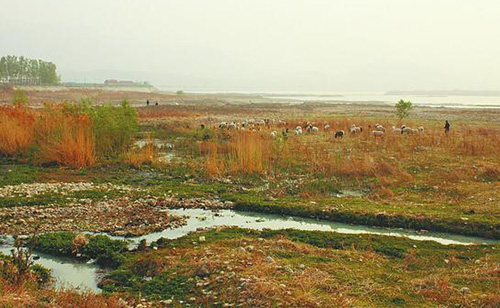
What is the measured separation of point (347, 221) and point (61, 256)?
7.33 meters

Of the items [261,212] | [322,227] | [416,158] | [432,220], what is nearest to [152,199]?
[261,212]

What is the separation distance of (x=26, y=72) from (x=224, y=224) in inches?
4344

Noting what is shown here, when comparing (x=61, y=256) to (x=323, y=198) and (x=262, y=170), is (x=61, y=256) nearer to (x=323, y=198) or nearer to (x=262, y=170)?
(x=323, y=198)

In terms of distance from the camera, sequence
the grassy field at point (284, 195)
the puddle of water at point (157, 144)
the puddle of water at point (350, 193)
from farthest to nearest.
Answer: the puddle of water at point (157, 144), the puddle of water at point (350, 193), the grassy field at point (284, 195)

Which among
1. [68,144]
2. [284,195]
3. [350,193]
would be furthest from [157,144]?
[350,193]

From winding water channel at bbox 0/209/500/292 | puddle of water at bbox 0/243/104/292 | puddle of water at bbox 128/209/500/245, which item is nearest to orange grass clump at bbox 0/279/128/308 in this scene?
puddle of water at bbox 0/243/104/292

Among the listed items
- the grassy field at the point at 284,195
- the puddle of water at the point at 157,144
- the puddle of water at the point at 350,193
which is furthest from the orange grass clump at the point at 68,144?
the puddle of water at the point at 350,193

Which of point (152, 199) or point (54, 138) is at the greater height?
point (54, 138)

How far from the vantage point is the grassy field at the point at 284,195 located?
751 centimetres

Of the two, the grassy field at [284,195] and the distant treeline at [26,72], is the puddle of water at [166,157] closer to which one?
the grassy field at [284,195]

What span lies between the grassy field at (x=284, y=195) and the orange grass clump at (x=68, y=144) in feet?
0.16

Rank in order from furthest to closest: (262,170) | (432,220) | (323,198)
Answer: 1. (262,170)
2. (323,198)
3. (432,220)

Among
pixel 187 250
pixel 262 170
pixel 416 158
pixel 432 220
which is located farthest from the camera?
pixel 416 158

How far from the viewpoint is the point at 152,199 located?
44.2ft
